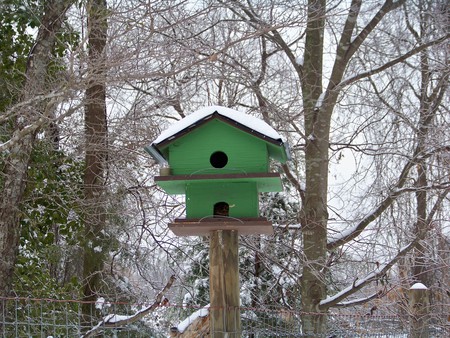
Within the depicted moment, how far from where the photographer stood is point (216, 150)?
3541 millimetres

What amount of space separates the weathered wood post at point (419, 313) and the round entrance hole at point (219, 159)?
2160 mm

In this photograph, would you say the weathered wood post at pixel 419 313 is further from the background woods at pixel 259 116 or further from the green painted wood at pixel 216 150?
the green painted wood at pixel 216 150

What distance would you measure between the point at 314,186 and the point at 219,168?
2.97m

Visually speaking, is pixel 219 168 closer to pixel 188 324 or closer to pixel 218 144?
pixel 218 144

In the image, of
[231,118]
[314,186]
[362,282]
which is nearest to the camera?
[231,118]

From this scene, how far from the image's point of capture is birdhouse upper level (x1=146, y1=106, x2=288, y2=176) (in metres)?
3.47

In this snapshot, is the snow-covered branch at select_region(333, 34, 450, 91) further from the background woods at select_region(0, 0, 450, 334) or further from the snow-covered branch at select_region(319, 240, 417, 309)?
the snow-covered branch at select_region(319, 240, 417, 309)

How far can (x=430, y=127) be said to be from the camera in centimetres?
670

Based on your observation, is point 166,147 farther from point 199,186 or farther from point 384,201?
point 384,201

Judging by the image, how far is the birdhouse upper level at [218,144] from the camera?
347 centimetres

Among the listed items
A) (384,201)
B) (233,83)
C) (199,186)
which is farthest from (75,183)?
(199,186)

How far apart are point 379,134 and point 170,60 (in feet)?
8.98

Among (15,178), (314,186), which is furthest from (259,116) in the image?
(15,178)

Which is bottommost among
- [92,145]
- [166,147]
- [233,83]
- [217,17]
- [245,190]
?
[245,190]
